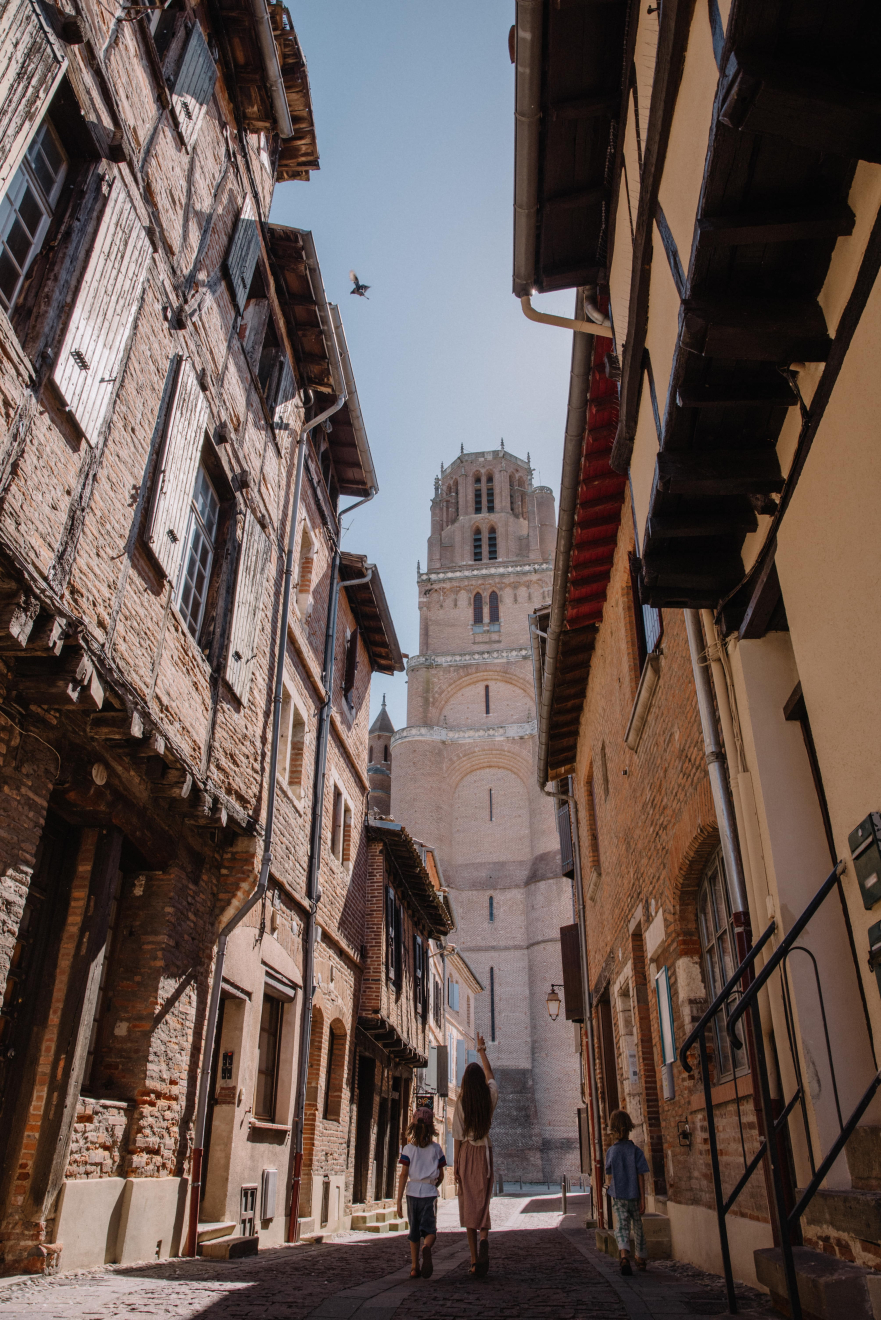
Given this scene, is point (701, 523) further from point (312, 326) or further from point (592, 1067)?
point (592, 1067)

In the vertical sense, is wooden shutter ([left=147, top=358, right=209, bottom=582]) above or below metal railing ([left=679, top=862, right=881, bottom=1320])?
above

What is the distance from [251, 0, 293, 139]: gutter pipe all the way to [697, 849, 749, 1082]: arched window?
9360 millimetres

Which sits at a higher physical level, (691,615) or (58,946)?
(691,615)

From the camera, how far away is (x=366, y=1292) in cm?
499

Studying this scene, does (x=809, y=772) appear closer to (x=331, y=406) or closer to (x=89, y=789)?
(x=89, y=789)

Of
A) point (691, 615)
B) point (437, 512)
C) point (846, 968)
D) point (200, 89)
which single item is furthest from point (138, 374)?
point (437, 512)

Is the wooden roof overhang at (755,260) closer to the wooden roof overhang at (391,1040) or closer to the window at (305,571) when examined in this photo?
the window at (305,571)

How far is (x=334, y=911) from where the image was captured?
42.2ft

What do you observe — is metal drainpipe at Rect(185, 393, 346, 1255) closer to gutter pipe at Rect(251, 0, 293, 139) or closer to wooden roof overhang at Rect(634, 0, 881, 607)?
gutter pipe at Rect(251, 0, 293, 139)

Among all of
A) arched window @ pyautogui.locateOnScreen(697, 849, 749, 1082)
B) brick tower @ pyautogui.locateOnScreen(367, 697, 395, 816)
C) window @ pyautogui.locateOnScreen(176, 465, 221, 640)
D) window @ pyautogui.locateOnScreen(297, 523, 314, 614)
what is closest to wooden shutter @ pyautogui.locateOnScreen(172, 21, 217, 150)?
window @ pyautogui.locateOnScreen(176, 465, 221, 640)

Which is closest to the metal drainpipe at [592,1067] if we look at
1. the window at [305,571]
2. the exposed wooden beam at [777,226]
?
the window at [305,571]

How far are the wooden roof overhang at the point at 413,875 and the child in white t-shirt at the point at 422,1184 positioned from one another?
8.70 meters

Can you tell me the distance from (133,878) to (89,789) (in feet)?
5.08

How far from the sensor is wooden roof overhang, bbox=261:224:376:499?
11211 mm
